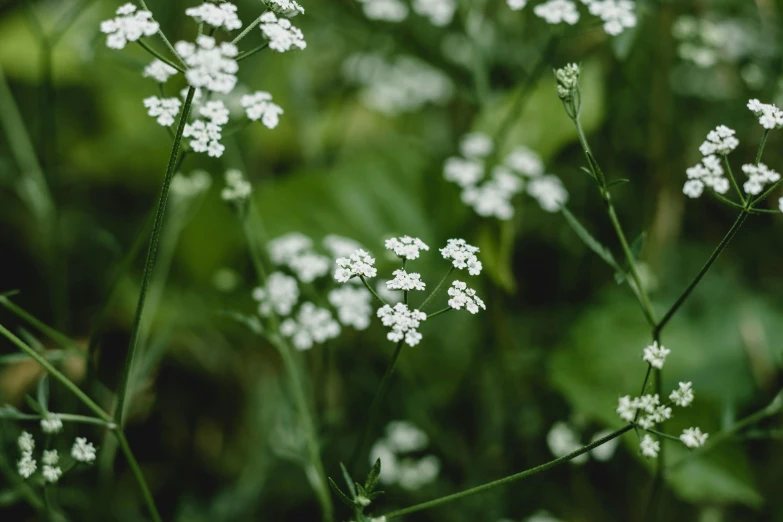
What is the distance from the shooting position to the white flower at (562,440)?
2.51 metres

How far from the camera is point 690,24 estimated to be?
311 centimetres

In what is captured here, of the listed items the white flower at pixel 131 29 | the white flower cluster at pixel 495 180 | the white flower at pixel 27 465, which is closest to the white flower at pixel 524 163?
the white flower cluster at pixel 495 180

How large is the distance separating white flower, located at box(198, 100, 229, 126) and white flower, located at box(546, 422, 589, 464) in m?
1.60

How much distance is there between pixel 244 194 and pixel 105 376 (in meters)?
1.70

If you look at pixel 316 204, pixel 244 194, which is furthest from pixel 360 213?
pixel 244 194

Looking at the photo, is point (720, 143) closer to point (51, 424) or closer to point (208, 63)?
point (208, 63)

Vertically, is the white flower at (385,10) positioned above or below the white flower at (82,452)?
above

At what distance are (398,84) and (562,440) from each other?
2.27m

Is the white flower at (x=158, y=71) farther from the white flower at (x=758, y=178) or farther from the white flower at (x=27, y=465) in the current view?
the white flower at (x=758, y=178)

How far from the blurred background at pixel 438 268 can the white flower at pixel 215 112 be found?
62 cm

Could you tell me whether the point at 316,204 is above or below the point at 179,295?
above

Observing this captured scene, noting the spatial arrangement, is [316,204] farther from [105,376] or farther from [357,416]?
[105,376]

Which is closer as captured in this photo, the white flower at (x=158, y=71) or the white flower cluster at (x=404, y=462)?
the white flower at (x=158, y=71)

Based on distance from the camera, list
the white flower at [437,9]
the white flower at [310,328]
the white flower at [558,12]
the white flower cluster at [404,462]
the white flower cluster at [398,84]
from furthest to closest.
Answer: the white flower cluster at [398,84] → the white flower at [437,9] → the white flower cluster at [404,462] → the white flower at [558,12] → the white flower at [310,328]
